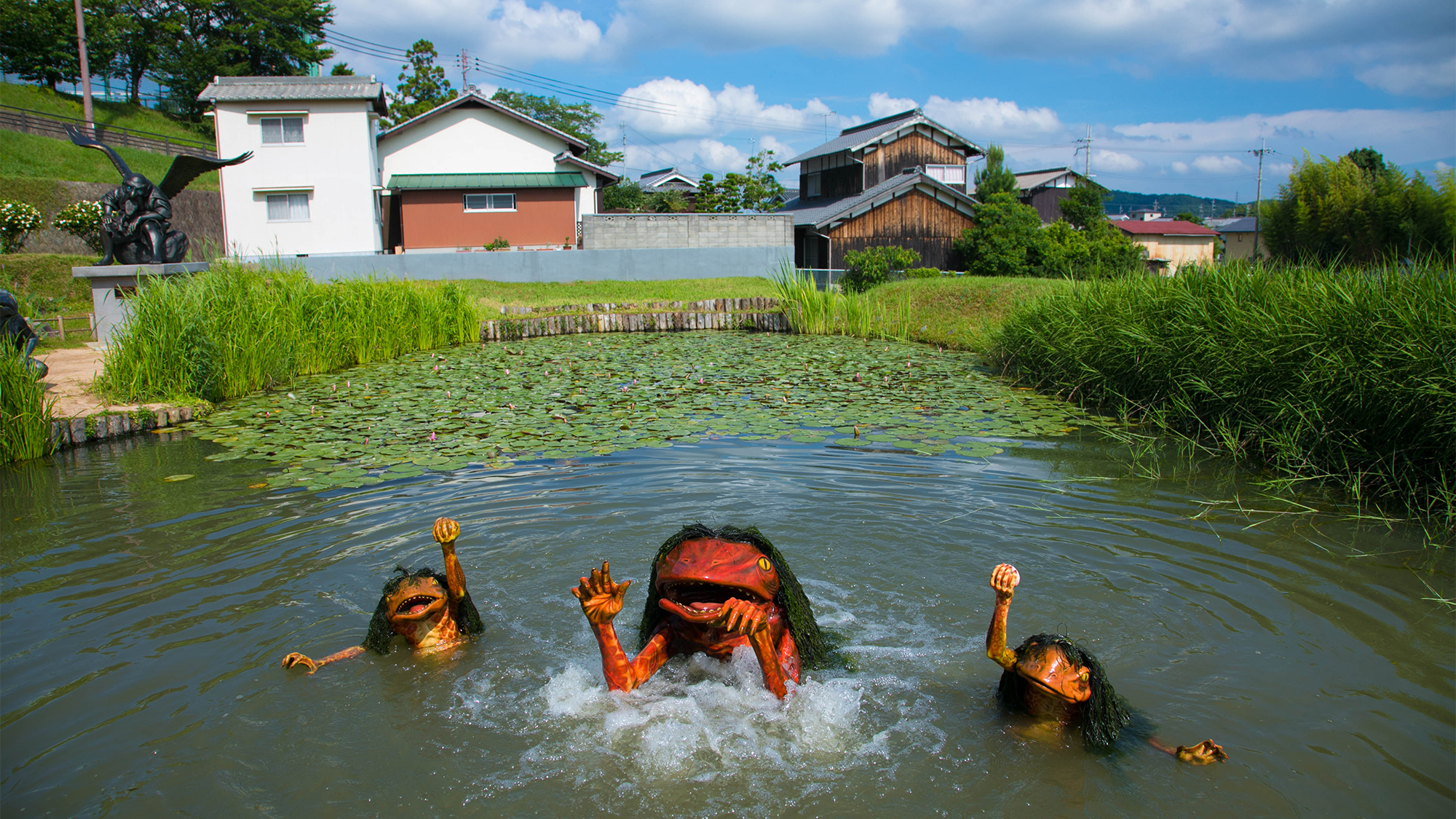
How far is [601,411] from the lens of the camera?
8.66m

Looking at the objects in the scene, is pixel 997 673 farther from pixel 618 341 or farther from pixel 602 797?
pixel 618 341

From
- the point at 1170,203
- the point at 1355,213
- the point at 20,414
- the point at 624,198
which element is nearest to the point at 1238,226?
the point at 1355,213

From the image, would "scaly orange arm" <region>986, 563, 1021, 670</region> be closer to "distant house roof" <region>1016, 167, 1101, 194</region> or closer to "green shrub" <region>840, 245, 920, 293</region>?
"green shrub" <region>840, 245, 920, 293</region>

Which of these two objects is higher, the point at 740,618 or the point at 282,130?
the point at 282,130

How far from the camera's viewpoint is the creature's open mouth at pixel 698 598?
2668mm

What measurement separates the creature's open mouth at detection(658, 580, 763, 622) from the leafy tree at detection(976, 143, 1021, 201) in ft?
117

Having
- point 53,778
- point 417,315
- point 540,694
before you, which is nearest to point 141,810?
point 53,778

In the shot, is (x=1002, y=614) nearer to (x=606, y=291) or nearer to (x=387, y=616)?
(x=387, y=616)

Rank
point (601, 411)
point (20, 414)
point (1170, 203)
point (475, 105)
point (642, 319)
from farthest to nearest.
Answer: point (1170, 203) → point (475, 105) → point (642, 319) → point (601, 411) → point (20, 414)

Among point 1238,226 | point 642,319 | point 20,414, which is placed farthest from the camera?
point 1238,226

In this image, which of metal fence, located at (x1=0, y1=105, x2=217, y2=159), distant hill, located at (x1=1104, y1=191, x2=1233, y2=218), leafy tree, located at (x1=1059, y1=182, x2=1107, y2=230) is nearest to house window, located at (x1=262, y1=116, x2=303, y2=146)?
metal fence, located at (x1=0, y1=105, x2=217, y2=159)

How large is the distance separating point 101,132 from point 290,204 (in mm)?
11120

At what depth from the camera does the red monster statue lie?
2.67 metres

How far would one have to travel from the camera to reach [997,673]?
12.0 feet
